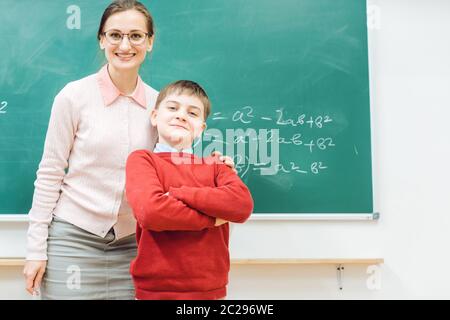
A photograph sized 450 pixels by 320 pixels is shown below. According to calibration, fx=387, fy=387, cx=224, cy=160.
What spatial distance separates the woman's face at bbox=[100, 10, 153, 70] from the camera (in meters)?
1.41

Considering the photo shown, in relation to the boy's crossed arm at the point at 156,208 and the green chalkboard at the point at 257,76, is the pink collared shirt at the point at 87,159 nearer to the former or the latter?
the boy's crossed arm at the point at 156,208

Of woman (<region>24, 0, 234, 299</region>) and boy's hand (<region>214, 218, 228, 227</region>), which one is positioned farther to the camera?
woman (<region>24, 0, 234, 299</region>)

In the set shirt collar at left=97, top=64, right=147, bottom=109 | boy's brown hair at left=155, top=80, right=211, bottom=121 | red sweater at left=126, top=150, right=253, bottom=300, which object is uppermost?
shirt collar at left=97, top=64, right=147, bottom=109

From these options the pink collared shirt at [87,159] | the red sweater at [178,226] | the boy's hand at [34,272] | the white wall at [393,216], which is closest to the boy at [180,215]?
the red sweater at [178,226]

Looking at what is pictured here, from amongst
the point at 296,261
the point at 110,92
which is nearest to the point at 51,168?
the point at 110,92

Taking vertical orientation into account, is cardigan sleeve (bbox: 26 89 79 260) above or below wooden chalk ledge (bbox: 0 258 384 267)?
above

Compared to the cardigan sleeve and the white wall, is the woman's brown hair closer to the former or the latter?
the cardigan sleeve

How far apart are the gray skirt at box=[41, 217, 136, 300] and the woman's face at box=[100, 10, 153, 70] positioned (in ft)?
2.09

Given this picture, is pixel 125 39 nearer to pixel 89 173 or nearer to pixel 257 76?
pixel 89 173

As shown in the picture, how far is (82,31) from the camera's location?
1883 mm

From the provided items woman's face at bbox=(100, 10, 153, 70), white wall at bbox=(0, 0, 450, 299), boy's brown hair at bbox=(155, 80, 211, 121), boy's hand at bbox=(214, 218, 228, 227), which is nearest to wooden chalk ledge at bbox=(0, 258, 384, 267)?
white wall at bbox=(0, 0, 450, 299)

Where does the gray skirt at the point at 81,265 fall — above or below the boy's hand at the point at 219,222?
below

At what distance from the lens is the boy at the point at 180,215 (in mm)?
1117

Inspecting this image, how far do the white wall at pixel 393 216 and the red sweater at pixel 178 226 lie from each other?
0.72m
